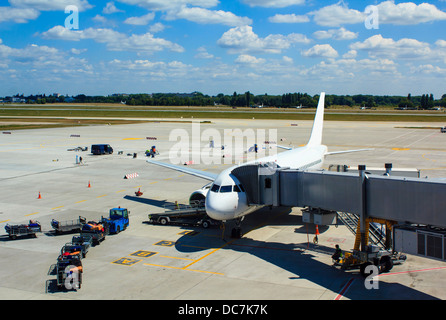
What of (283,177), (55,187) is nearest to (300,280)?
(283,177)

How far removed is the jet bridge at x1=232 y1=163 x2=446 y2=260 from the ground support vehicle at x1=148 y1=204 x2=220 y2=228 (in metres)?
5.15

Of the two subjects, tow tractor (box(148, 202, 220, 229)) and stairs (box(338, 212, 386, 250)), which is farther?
tow tractor (box(148, 202, 220, 229))

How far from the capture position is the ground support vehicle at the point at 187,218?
32.2 meters

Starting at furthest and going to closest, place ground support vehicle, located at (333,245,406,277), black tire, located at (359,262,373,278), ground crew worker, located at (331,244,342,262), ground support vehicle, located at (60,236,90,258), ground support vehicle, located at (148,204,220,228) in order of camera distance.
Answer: ground support vehicle, located at (148,204,220,228) → ground support vehicle, located at (60,236,90,258) → ground crew worker, located at (331,244,342,262) → ground support vehicle, located at (333,245,406,277) → black tire, located at (359,262,373,278)

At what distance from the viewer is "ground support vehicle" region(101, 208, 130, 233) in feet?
99.6

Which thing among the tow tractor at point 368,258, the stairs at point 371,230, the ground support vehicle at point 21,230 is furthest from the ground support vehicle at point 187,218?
the tow tractor at point 368,258

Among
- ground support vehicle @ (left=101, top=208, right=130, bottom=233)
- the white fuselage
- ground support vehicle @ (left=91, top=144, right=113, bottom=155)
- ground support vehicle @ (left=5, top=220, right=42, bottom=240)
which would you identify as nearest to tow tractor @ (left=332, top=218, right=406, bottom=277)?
the white fuselage

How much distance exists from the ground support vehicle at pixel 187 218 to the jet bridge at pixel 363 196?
5146mm

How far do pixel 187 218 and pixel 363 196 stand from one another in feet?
48.4

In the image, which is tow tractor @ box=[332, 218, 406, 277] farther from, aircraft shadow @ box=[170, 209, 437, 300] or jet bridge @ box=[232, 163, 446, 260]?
aircraft shadow @ box=[170, 209, 437, 300]

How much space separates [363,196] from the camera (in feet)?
74.2

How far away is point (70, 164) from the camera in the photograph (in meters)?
63.4

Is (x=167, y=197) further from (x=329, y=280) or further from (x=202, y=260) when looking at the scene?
(x=329, y=280)
